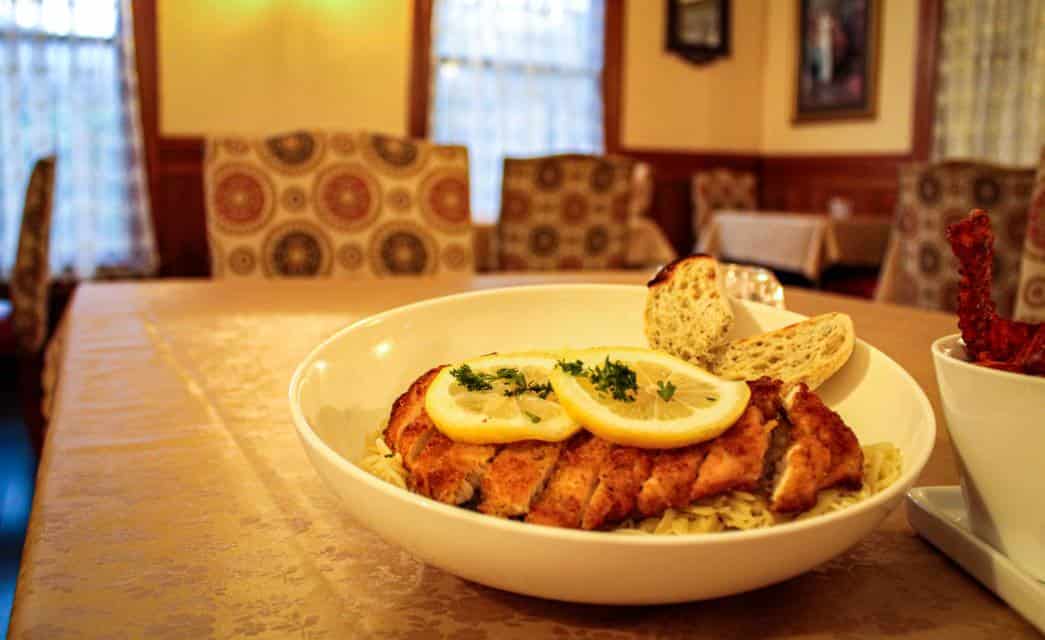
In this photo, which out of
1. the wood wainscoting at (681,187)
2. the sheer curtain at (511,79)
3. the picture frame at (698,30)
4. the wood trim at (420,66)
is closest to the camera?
the wood wainscoting at (681,187)

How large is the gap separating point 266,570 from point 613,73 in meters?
6.23

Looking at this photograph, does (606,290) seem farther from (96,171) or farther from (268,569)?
(96,171)

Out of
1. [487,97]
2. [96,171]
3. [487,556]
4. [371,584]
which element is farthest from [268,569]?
[487,97]

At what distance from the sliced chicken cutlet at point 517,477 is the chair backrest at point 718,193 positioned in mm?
6195

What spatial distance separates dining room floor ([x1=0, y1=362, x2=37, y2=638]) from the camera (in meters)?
1.90

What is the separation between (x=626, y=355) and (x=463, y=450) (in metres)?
0.13

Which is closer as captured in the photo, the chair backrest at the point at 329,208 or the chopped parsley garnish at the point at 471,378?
the chopped parsley garnish at the point at 471,378

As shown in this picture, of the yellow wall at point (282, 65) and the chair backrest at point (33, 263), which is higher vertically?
the yellow wall at point (282, 65)

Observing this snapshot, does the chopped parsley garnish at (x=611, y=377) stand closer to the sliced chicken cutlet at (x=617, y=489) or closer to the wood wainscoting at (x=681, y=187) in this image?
the sliced chicken cutlet at (x=617, y=489)

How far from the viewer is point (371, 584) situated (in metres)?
0.47

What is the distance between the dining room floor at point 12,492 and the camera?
1.90 metres

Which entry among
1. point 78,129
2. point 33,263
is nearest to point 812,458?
point 33,263

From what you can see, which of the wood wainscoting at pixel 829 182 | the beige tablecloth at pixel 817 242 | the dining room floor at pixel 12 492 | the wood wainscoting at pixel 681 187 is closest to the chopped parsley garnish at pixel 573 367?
the dining room floor at pixel 12 492

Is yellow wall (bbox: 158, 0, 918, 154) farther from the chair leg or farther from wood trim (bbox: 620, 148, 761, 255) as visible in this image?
the chair leg
